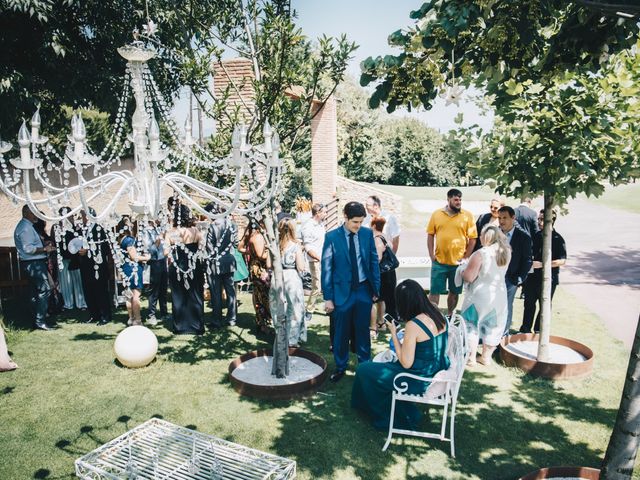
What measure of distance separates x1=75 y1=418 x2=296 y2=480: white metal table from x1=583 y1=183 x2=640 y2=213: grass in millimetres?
29499

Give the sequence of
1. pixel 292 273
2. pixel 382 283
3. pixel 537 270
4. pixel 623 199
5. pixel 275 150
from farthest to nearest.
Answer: pixel 623 199, pixel 382 283, pixel 537 270, pixel 292 273, pixel 275 150

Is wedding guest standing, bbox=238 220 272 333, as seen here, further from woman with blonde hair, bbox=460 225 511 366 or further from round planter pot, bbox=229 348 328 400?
woman with blonde hair, bbox=460 225 511 366

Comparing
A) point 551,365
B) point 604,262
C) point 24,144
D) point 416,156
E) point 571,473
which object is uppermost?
point 416,156

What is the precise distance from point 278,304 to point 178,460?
211cm

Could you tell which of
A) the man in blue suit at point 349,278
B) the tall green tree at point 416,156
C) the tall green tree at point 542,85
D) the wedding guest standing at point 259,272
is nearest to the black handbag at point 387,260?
the man in blue suit at point 349,278

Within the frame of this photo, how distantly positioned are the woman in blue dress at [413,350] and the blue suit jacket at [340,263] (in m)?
1.24

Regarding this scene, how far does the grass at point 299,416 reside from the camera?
4363mm

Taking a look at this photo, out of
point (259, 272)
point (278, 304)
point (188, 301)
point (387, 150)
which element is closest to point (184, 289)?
point (188, 301)

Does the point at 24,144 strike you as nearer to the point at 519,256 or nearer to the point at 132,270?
the point at 132,270

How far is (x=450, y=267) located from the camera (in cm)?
740

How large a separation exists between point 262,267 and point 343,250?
2025 mm

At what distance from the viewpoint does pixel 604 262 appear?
553 inches

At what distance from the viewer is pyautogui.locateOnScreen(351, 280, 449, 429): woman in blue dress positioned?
4.48m

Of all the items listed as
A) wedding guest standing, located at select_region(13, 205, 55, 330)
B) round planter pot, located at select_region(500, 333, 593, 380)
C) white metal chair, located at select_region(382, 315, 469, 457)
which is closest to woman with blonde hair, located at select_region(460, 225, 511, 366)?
round planter pot, located at select_region(500, 333, 593, 380)
